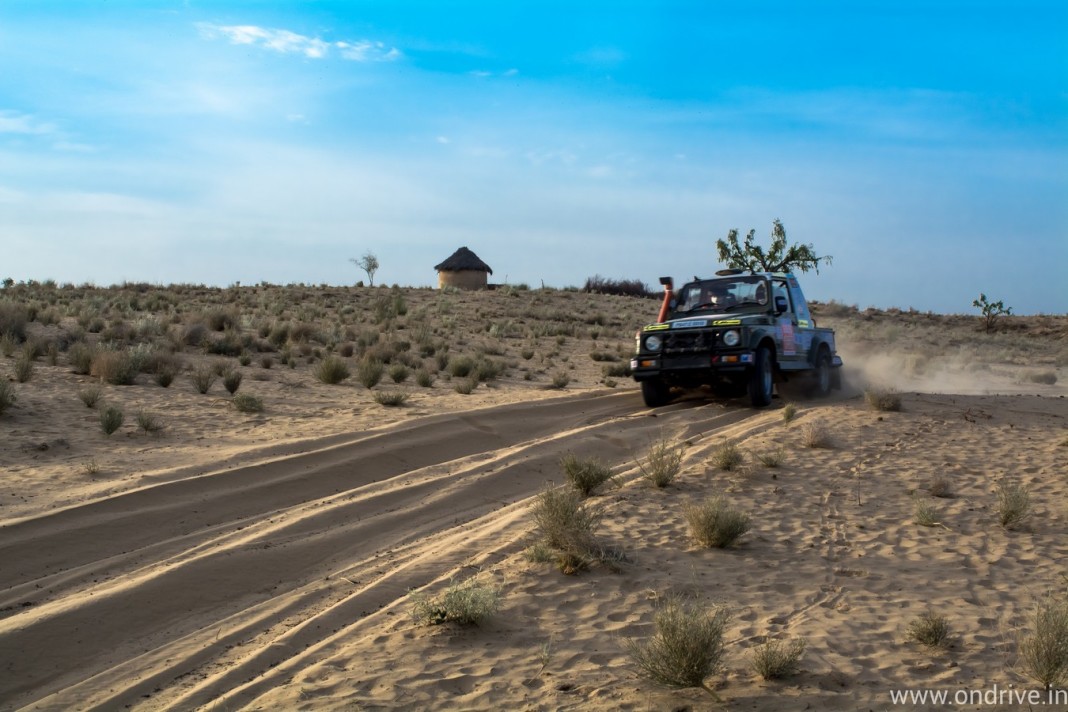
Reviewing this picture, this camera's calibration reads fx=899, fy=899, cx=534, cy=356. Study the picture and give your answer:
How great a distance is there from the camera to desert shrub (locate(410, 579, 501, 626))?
6.22m

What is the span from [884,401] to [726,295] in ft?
11.3

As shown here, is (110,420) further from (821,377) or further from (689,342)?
(821,377)

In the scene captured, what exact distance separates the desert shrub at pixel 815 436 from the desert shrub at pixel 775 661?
22.7 feet

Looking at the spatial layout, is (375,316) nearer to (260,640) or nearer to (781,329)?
(781,329)

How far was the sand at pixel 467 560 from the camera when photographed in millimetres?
5543

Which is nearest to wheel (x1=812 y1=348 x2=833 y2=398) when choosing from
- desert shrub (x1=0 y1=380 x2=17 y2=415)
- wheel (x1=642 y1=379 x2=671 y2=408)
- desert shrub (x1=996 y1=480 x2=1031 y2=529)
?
wheel (x1=642 y1=379 x2=671 y2=408)

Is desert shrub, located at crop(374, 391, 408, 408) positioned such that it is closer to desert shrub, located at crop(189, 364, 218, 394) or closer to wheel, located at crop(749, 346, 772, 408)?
desert shrub, located at crop(189, 364, 218, 394)

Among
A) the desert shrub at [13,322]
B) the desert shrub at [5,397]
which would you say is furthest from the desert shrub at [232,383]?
the desert shrub at [13,322]

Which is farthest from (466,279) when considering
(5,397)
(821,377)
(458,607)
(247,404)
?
(458,607)

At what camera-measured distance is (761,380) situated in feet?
51.2

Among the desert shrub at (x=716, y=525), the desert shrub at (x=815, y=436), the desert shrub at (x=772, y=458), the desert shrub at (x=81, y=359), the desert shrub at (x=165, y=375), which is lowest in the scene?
the desert shrub at (x=716, y=525)

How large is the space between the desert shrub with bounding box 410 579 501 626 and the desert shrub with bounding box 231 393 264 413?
8.76 metres

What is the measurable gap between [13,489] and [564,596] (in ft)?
20.1

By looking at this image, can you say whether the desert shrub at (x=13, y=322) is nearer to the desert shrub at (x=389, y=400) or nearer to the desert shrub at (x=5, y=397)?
the desert shrub at (x=5, y=397)
